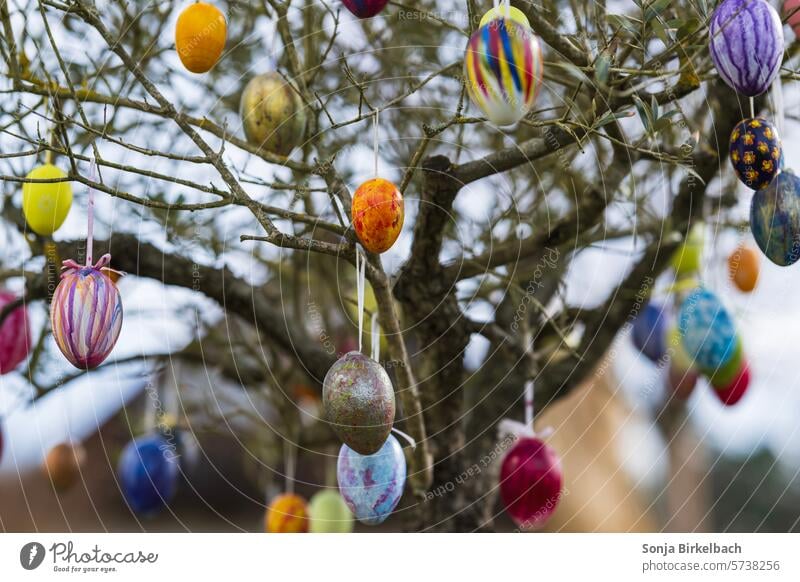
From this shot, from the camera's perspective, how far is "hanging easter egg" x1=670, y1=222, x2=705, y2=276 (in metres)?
2.47

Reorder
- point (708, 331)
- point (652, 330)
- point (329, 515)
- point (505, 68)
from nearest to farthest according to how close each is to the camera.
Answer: point (505, 68) < point (708, 331) < point (329, 515) < point (652, 330)

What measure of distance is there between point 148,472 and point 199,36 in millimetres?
1222

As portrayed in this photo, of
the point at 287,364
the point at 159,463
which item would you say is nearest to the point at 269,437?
the point at 287,364

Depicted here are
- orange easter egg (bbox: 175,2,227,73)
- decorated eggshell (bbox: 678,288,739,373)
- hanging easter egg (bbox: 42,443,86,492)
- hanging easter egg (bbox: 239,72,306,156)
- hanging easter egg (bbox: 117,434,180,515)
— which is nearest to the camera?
orange easter egg (bbox: 175,2,227,73)

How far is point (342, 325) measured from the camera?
3.23 metres

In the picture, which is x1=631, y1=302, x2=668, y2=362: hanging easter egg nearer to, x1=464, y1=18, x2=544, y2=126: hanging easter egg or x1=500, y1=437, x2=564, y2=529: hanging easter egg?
x1=500, y1=437, x2=564, y2=529: hanging easter egg

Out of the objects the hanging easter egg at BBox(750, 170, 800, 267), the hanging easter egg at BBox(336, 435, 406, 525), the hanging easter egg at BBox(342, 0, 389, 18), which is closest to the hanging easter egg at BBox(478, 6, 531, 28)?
the hanging easter egg at BBox(342, 0, 389, 18)

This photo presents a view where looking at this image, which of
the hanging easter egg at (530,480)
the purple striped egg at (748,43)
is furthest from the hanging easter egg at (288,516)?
the purple striped egg at (748,43)

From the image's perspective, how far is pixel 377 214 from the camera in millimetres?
1424

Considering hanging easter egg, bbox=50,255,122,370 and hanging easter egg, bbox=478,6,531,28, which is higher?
hanging easter egg, bbox=478,6,531,28

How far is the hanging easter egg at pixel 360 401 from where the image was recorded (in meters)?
1.42

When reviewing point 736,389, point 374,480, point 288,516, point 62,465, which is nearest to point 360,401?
point 374,480

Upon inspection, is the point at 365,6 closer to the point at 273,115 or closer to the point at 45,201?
the point at 273,115

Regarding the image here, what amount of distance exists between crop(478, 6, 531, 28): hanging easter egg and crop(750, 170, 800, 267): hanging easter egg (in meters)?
0.55
